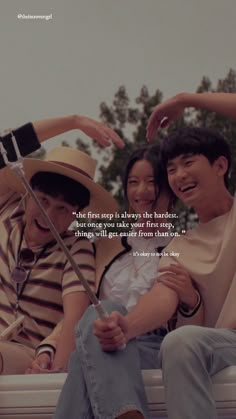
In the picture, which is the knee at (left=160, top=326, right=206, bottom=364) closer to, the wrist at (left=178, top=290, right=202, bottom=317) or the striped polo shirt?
the wrist at (left=178, top=290, right=202, bottom=317)

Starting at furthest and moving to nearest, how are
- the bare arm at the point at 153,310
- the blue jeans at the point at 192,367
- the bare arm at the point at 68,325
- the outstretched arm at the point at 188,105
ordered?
the outstretched arm at the point at 188,105, the bare arm at the point at 68,325, the bare arm at the point at 153,310, the blue jeans at the point at 192,367

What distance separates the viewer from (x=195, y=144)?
197cm

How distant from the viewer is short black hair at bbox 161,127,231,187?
1.97m

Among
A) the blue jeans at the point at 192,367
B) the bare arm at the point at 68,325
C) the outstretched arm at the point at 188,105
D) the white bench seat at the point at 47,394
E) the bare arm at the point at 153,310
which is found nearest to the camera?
the blue jeans at the point at 192,367

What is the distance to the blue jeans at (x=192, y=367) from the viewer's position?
1432mm

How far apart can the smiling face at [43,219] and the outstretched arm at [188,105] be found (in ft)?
0.98

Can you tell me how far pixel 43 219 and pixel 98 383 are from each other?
2.24 feet

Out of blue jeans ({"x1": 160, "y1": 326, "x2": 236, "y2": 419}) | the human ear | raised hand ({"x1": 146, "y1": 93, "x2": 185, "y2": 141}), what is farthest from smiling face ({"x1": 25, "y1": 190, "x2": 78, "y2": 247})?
blue jeans ({"x1": 160, "y1": 326, "x2": 236, "y2": 419})

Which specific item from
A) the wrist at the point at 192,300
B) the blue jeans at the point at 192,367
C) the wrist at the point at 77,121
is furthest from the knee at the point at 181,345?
the wrist at the point at 77,121

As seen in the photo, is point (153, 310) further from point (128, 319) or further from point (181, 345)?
point (181, 345)

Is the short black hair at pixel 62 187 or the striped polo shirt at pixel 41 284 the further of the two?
the short black hair at pixel 62 187

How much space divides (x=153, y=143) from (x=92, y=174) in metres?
0.19

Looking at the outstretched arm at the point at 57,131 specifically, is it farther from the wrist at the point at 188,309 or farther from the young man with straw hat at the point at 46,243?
the wrist at the point at 188,309

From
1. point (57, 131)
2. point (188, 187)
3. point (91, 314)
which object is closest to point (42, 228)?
point (57, 131)
